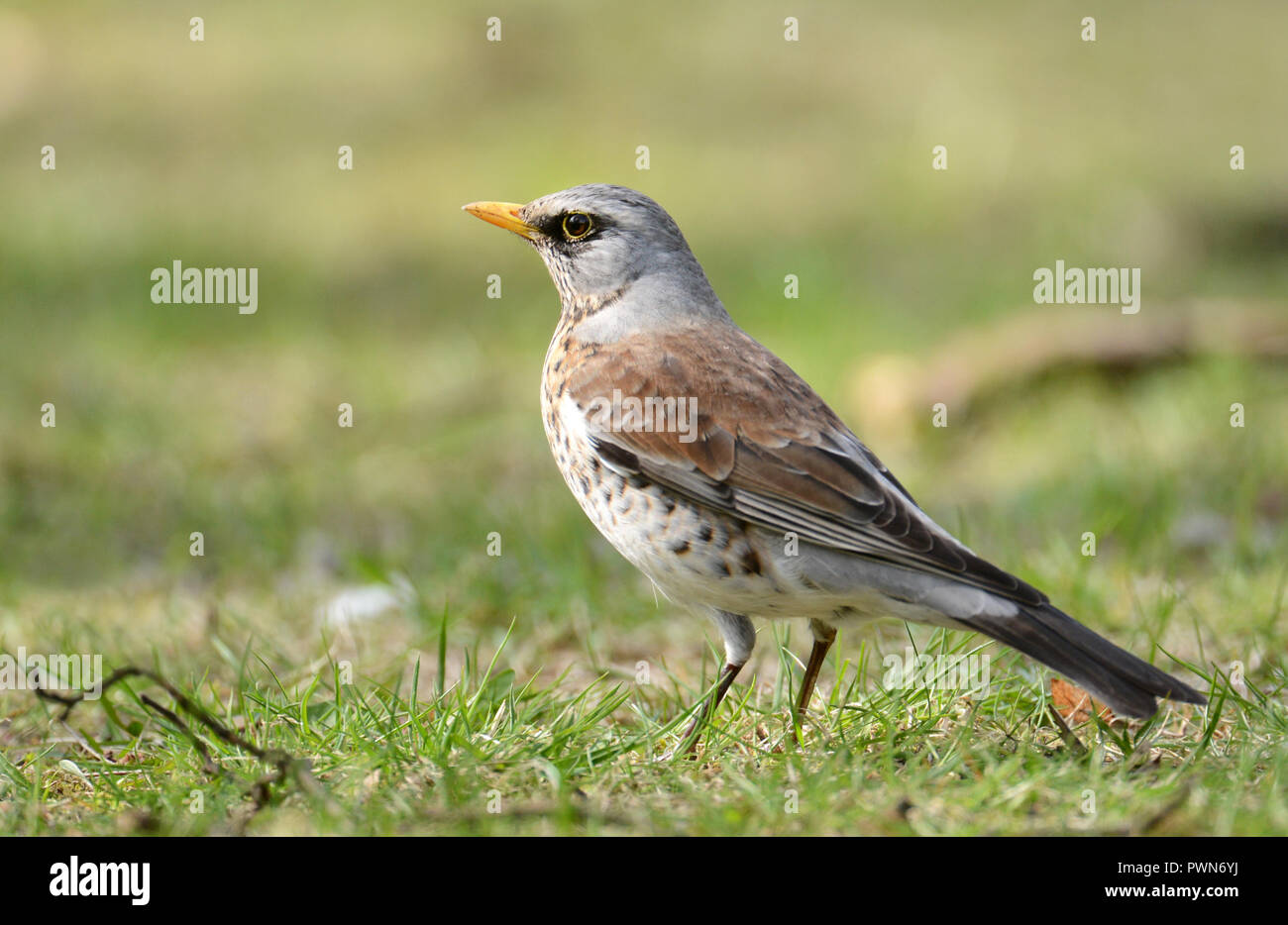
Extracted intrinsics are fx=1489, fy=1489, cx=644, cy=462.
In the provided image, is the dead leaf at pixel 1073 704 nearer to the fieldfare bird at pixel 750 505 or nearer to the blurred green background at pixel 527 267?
the fieldfare bird at pixel 750 505

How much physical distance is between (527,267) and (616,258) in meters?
6.56

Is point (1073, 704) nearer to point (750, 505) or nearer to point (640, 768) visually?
point (750, 505)

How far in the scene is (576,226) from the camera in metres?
4.52

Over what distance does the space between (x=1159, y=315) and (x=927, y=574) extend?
16.6 ft

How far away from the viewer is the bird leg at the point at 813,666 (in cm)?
370

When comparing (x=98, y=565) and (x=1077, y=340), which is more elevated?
(x=1077, y=340)

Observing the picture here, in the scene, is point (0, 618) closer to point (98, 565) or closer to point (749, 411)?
point (98, 565)

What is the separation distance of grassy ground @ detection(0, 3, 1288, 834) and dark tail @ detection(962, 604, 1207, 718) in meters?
0.17

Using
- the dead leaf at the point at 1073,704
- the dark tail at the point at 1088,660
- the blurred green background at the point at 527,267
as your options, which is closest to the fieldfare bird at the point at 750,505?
the dark tail at the point at 1088,660

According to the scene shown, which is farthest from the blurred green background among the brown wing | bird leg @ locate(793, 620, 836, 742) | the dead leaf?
the brown wing

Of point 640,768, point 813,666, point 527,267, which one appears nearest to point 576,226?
point 813,666

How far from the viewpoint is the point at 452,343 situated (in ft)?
30.4

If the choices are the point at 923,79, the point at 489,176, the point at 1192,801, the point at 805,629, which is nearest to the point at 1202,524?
the point at 805,629

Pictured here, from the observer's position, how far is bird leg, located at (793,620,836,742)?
12.1 ft
